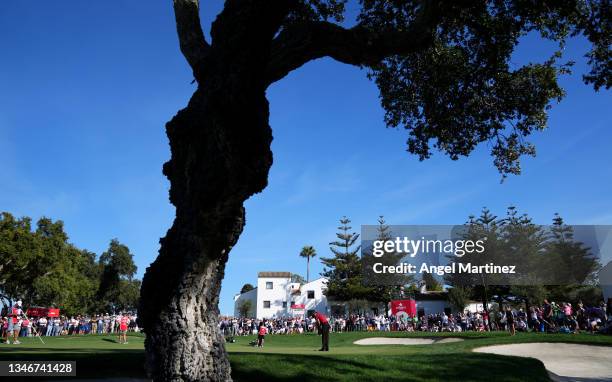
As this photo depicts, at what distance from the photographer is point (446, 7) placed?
28.5 feet

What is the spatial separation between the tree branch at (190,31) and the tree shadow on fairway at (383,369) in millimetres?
6724

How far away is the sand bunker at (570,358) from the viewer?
13.6 meters

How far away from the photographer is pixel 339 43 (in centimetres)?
717

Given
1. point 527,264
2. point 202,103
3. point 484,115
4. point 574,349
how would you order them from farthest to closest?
point 527,264 → point 574,349 → point 484,115 → point 202,103

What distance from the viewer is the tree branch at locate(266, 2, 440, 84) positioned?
6938mm

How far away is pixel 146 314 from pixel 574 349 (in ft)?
59.3

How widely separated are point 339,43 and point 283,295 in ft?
248

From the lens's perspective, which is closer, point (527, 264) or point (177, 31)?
point (177, 31)

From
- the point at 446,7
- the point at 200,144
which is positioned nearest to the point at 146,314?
the point at 200,144

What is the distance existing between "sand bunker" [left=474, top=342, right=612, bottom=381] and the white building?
192ft

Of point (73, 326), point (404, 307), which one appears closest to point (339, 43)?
point (404, 307)

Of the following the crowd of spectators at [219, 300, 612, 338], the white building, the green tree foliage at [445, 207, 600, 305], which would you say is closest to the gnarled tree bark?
the crowd of spectators at [219, 300, 612, 338]

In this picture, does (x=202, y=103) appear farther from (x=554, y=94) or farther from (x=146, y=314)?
(x=554, y=94)

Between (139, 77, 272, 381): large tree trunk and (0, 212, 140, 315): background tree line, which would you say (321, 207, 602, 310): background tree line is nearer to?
(0, 212, 140, 315): background tree line
